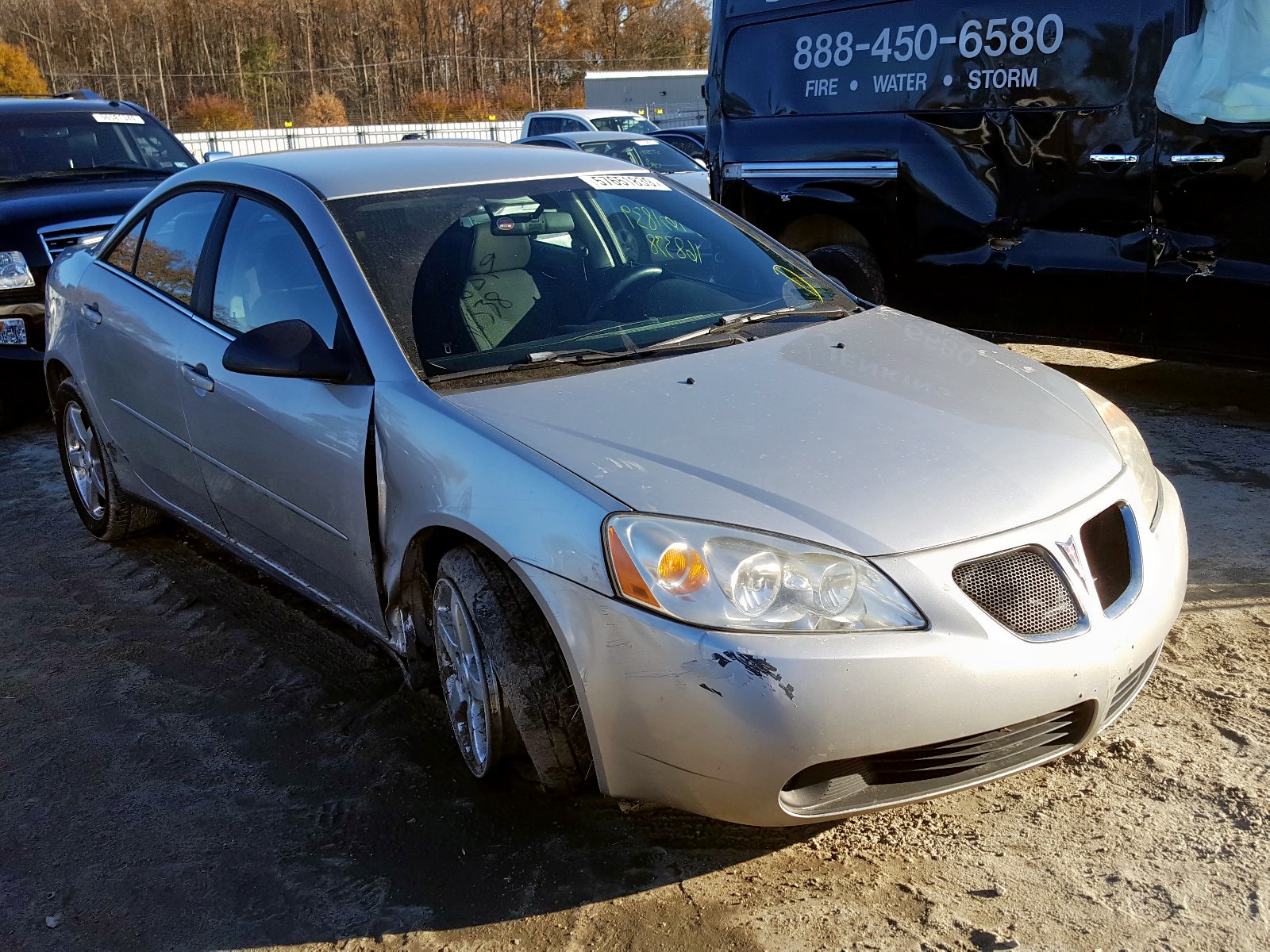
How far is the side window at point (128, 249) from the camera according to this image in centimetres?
441

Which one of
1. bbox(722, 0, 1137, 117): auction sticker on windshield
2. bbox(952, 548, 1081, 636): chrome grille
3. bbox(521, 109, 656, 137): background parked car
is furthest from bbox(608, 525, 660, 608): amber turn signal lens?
bbox(521, 109, 656, 137): background parked car

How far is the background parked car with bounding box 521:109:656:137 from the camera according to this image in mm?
16148

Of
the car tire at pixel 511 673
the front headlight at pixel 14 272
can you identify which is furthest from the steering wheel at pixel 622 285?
the front headlight at pixel 14 272

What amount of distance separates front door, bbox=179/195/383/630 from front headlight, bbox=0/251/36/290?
3708mm

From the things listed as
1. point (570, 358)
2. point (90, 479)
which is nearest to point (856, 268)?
point (570, 358)

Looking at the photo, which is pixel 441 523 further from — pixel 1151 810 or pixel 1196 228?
pixel 1196 228

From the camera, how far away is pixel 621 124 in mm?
16734

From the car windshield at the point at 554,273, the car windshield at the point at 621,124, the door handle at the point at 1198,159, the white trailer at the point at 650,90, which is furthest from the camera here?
the white trailer at the point at 650,90

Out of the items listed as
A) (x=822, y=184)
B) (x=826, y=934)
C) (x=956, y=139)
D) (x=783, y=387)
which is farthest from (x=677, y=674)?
(x=822, y=184)

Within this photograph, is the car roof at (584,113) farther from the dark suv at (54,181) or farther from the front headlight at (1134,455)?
the front headlight at (1134,455)

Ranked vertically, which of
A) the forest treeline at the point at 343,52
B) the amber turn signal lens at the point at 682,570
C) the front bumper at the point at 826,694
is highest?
the forest treeline at the point at 343,52

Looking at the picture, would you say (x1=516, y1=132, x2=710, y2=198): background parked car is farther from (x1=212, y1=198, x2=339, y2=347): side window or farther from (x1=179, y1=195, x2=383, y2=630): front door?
(x1=179, y1=195, x2=383, y2=630): front door

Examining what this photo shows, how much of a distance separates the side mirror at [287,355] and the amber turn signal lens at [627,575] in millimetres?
1056

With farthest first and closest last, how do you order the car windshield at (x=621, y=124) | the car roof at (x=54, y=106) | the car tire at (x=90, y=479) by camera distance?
1. the car windshield at (x=621, y=124)
2. the car roof at (x=54, y=106)
3. the car tire at (x=90, y=479)
